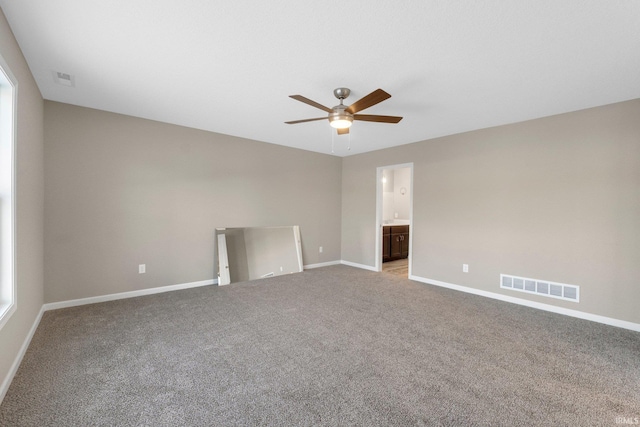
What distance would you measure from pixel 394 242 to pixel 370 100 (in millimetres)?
4698

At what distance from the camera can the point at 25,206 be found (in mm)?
2322

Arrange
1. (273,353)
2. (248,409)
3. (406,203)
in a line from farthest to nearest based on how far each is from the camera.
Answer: (406,203), (273,353), (248,409)

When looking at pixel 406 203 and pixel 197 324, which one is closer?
pixel 197 324

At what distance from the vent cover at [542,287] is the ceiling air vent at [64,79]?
5584mm

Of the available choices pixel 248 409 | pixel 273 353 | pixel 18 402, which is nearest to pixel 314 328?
pixel 273 353

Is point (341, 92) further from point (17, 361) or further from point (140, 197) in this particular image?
point (17, 361)

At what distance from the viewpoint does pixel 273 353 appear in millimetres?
2316

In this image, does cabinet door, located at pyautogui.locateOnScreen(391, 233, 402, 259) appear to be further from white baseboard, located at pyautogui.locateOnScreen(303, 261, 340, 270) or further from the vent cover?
the vent cover

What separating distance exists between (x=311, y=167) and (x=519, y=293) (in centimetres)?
409

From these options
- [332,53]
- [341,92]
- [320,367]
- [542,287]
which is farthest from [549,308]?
[332,53]

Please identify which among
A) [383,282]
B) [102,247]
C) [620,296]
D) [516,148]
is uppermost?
[516,148]

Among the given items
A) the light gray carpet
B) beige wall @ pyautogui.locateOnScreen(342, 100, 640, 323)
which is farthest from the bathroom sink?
the light gray carpet

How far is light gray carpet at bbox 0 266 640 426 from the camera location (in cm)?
163

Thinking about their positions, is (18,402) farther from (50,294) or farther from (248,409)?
(50,294)
